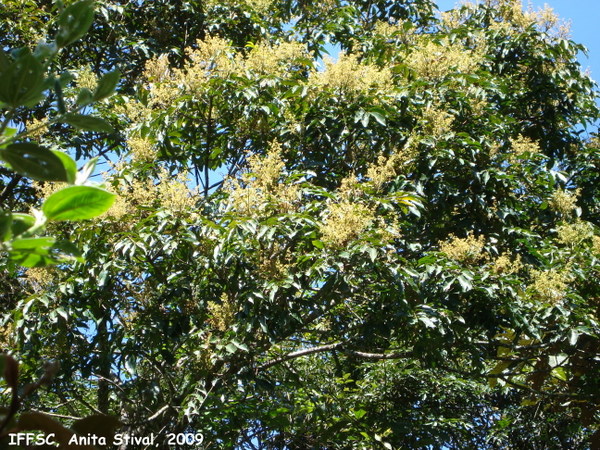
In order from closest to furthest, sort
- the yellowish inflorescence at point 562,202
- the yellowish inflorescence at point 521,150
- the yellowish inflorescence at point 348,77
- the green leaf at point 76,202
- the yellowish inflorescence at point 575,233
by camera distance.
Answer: the green leaf at point 76,202 < the yellowish inflorescence at point 348,77 < the yellowish inflorescence at point 575,233 < the yellowish inflorescence at point 521,150 < the yellowish inflorescence at point 562,202

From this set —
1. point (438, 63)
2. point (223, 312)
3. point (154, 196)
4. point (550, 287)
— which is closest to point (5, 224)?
point (223, 312)

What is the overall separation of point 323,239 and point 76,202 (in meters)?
2.41

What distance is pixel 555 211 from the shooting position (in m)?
4.06

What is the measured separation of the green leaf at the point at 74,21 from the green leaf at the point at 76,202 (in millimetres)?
101

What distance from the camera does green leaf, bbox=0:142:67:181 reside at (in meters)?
0.46

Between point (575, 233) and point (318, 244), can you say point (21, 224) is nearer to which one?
point (318, 244)

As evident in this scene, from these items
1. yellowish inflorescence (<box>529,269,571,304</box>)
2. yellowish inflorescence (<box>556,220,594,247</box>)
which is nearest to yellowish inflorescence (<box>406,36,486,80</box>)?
yellowish inflorescence (<box>556,220,594,247</box>)

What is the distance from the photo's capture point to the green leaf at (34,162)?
0.46 meters

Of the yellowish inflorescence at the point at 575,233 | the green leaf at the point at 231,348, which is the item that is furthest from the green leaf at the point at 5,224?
the yellowish inflorescence at the point at 575,233

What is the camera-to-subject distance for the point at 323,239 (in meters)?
2.82

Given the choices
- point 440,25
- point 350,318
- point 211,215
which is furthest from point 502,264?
point 440,25

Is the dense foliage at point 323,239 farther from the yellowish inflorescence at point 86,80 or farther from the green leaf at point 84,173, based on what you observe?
the green leaf at point 84,173

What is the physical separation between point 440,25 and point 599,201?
6.34 feet

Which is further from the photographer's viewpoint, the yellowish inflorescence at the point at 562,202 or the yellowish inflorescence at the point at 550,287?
the yellowish inflorescence at the point at 562,202
